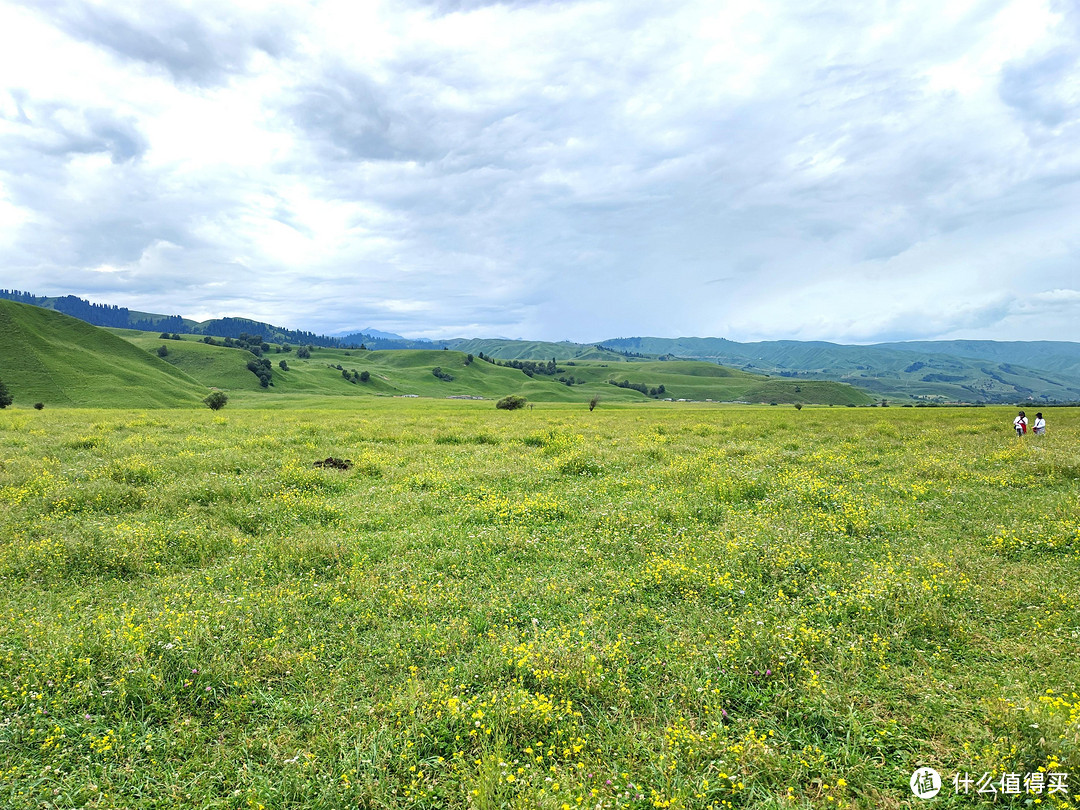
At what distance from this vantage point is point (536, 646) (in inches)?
321

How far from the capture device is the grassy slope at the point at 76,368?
105m

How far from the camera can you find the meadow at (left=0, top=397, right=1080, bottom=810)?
5867 mm

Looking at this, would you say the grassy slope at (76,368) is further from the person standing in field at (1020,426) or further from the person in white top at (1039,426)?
the person in white top at (1039,426)

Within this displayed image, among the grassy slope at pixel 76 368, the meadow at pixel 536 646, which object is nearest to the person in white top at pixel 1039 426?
the meadow at pixel 536 646

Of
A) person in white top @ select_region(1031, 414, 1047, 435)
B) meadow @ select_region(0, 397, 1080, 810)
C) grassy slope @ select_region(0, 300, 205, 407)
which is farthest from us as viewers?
grassy slope @ select_region(0, 300, 205, 407)

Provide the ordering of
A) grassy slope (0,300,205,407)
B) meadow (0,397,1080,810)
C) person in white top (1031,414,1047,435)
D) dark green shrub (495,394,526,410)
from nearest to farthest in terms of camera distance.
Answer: meadow (0,397,1080,810) < person in white top (1031,414,1047,435) < dark green shrub (495,394,526,410) < grassy slope (0,300,205,407)

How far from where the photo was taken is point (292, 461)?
21.8 m

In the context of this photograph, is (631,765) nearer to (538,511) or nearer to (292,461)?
(538,511)

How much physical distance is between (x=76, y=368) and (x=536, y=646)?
527 ft

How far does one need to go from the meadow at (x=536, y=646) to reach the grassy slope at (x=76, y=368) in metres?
121

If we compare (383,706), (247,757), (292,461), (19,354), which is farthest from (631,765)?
(19,354)

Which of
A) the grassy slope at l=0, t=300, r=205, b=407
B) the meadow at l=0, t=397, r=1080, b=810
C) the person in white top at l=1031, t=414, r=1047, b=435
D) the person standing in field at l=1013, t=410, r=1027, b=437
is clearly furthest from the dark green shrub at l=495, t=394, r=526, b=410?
the grassy slope at l=0, t=300, r=205, b=407

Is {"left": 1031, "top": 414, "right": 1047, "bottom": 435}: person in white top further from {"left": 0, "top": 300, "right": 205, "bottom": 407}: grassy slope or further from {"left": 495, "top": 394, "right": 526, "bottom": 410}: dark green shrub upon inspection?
{"left": 0, "top": 300, "right": 205, "bottom": 407}: grassy slope

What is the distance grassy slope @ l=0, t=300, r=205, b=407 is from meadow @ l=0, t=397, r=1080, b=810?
4771 inches
